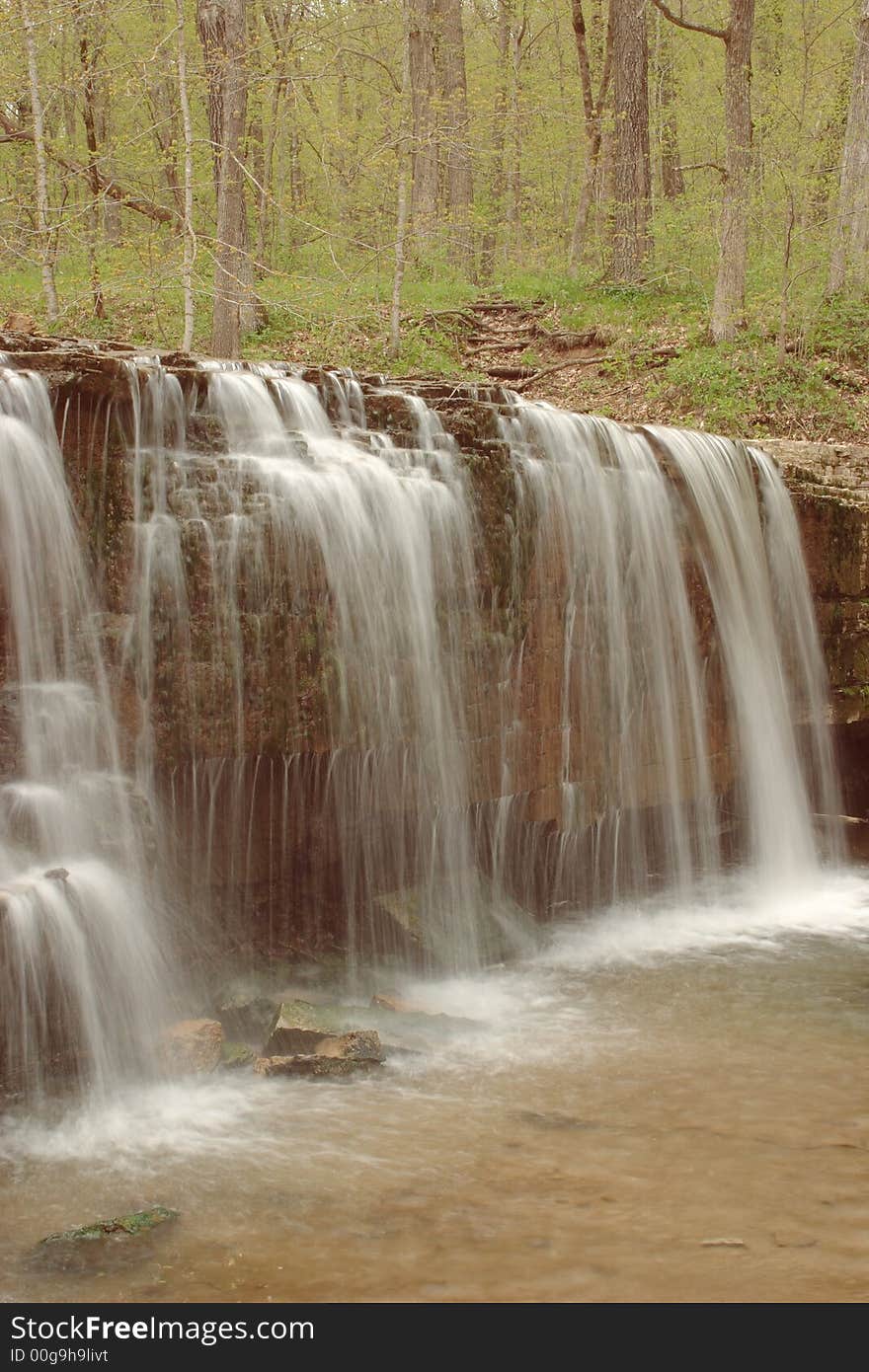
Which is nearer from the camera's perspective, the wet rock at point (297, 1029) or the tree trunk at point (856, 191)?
the wet rock at point (297, 1029)

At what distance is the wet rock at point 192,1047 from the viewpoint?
577 centimetres

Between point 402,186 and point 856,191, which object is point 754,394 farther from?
point 402,186

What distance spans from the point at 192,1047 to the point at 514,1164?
195 centimetres

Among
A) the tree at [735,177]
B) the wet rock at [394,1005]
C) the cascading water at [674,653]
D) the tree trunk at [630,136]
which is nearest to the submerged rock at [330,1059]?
the wet rock at [394,1005]

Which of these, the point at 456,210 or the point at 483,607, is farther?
the point at 456,210

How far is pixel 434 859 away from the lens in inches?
301

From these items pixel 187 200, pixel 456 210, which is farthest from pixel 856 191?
pixel 187 200

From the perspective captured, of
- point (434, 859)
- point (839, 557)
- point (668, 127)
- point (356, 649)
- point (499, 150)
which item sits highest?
point (668, 127)

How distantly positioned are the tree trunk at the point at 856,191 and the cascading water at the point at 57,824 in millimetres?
13008

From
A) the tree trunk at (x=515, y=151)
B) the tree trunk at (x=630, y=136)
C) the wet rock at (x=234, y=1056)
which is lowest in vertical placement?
the wet rock at (x=234, y=1056)

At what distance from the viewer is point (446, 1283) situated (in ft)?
12.2

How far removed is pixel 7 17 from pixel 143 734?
32.5 feet

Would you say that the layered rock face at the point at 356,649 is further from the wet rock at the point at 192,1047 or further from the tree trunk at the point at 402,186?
the tree trunk at the point at 402,186
